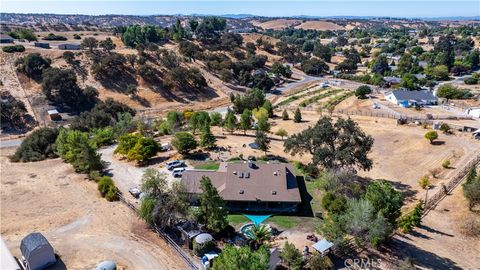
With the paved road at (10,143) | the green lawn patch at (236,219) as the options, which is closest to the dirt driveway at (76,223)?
the green lawn patch at (236,219)

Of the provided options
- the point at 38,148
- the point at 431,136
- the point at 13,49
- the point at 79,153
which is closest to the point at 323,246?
the point at 79,153

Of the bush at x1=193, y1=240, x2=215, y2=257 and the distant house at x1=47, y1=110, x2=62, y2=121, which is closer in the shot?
the bush at x1=193, y1=240, x2=215, y2=257

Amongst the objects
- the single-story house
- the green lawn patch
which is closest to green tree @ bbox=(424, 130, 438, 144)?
the green lawn patch

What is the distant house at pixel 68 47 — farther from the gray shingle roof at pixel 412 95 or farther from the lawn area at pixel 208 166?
the gray shingle roof at pixel 412 95

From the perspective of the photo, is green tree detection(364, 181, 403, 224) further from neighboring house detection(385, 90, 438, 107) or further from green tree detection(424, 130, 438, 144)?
neighboring house detection(385, 90, 438, 107)

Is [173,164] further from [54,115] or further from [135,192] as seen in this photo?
[54,115]
